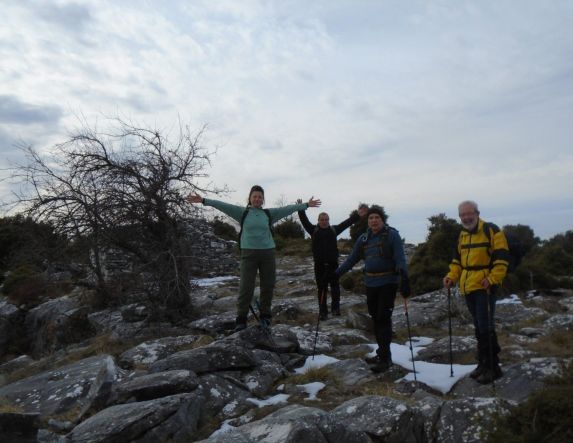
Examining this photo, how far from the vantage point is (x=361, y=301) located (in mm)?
13086

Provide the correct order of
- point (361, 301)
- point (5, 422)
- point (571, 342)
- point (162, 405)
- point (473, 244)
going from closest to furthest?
point (5, 422) < point (162, 405) < point (473, 244) < point (571, 342) < point (361, 301)

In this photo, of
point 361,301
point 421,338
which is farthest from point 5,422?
point 361,301

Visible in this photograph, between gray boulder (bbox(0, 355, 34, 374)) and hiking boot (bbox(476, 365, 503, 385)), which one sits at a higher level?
hiking boot (bbox(476, 365, 503, 385))

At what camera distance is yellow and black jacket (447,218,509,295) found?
220 inches

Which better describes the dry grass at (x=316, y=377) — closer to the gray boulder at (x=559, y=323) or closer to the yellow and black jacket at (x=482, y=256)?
the yellow and black jacket at (x=482, y=256)

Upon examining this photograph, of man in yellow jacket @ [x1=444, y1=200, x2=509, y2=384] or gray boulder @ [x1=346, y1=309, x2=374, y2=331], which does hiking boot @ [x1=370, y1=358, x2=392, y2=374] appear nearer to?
man in yellow jacket @ [x1=444, y1=200, x2=509, y2=384]

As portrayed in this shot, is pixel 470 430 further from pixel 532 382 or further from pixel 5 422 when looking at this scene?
pixel 5 422

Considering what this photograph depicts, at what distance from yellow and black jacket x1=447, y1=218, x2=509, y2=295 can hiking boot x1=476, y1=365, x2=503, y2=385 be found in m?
0.90

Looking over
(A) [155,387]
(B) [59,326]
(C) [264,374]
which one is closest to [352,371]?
(C) [264,374]

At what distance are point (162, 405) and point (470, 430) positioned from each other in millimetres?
2838

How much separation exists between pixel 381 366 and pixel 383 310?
72 centimetres

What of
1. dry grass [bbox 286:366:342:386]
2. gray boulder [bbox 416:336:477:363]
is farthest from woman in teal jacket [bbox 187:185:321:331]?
gray boulder [bbox 416:336:477:363]

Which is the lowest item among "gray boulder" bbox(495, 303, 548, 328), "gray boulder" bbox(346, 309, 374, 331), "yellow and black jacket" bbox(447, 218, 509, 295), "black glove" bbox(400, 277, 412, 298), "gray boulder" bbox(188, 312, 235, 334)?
"gray boulder" bbox(495, 303, 548, 328)

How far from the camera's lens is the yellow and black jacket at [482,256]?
220 inches
